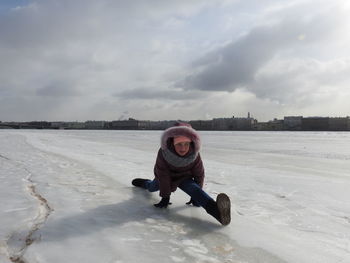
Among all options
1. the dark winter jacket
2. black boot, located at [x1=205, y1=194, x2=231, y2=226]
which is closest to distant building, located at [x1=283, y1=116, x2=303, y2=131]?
the dark winter jacket

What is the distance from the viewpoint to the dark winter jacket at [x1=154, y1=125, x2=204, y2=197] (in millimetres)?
3457

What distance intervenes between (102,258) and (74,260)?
168 mm

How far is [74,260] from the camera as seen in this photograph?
80.8 inches

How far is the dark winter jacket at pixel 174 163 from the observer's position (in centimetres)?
346

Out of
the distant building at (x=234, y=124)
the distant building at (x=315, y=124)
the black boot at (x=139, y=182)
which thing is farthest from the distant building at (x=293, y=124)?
the black boot at (x=139, y=182)

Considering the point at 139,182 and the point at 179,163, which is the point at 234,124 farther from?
the point at 179,163

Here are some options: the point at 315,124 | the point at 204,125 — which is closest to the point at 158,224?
the point at 315,124

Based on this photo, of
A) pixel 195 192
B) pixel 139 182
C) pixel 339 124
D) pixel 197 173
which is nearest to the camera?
pixel 195 192

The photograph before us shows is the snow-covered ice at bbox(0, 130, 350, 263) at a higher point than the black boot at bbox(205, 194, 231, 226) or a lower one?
lower

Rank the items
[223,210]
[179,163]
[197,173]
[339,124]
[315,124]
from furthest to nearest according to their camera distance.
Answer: [315,124]
[339,124]
[197,173]
[179,163]
[223,210]

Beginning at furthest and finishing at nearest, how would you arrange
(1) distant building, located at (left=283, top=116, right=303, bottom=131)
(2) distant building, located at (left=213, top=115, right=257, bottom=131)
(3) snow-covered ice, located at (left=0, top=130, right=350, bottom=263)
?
(2) distant building, located at (left=213, top=115, right=257, bottom=131) → (1) distant building, located at (left=283, top=116, right=303, bottom=131) → (3) snow-covered ice, located at (left=0, top=130, right=350, bottom=263)

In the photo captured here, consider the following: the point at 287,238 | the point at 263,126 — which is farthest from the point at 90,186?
the point at 263,126

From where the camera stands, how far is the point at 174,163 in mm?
3445

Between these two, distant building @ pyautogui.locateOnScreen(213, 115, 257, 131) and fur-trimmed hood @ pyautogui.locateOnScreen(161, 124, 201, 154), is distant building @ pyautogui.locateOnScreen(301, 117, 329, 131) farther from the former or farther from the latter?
fur-trimmed hood @ pyautogui.locateOnScreen(161, 124, 201, 154)
